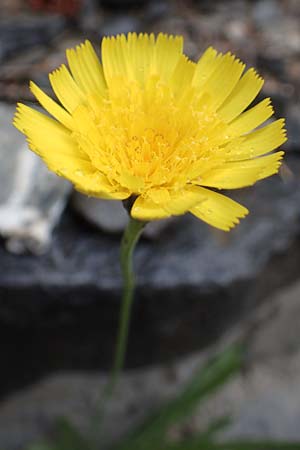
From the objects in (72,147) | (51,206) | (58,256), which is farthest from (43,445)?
(72,147)

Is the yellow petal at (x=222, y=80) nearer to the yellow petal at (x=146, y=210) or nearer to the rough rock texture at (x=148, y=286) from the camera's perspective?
the yellow petal at (x=146, y=210)

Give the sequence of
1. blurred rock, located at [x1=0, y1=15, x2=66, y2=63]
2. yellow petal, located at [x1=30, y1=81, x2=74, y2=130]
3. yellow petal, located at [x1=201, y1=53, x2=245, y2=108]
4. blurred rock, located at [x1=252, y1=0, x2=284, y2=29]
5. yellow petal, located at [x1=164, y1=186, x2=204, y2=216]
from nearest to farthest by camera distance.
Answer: yellow petal, located at [x1=164, y1=186, x2=204, y2=216] → yellow petal, located at [x1=30, y1=81, x2=74, y2=130] → yellow petal, located at [x1=201, y1=53, x2=245, y2=108] → blurred rock, located at [x1=0, y1=15, x2=66, y2=63] → blurred rock, located at [x1=252, y1=0, x2=284, y2=29]

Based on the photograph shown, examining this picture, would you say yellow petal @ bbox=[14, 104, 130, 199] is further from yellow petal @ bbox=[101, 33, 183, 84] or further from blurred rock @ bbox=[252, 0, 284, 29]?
blurred rock @ bbox=[252, 0, 284, 29]

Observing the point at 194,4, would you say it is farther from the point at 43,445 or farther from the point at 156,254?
the point at 43,445

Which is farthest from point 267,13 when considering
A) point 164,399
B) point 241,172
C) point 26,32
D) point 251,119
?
point 241,172

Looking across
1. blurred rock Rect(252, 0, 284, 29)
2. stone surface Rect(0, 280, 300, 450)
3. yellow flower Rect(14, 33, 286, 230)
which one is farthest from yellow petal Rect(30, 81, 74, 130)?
blurred rock Rect(252, 0, 284, 29)

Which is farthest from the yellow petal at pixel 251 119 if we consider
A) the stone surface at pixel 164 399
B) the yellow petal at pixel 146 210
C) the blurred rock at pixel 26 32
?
the blurred rock at pixel 26 32
